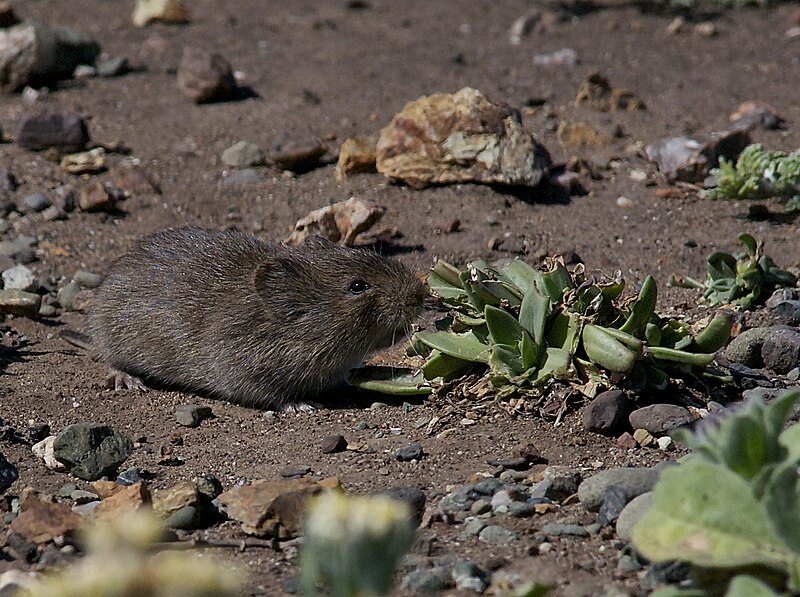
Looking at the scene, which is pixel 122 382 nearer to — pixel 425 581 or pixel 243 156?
pixel 243 156

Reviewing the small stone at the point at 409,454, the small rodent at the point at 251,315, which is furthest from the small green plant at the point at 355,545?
the small rodent at the point at 251,315

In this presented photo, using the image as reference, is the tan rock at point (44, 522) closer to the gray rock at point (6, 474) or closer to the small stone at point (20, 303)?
the gray rock at point (6, 474)

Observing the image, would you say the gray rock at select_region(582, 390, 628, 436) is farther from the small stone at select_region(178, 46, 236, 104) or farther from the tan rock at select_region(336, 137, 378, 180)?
the small stone at select_region(178, 46, 236, 104)

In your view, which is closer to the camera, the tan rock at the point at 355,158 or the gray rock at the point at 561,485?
the gray rock at the point at 561,485

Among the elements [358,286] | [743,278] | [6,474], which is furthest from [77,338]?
[743,278]

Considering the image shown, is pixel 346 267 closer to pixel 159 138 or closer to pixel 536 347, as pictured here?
pixel 536 347

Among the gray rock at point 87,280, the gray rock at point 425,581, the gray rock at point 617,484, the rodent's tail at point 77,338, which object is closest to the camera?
the gray rock at point 425,581
